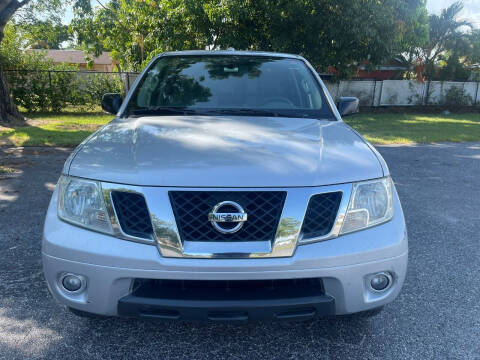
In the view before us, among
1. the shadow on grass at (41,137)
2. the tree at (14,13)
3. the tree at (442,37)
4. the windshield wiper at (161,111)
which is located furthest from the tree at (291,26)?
the windshield wiper at (161,111)

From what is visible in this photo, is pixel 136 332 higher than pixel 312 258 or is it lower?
lower

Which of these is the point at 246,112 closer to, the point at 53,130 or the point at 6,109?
the point at 53,130

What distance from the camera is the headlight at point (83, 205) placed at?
200cm

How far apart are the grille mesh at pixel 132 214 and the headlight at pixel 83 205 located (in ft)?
0.24

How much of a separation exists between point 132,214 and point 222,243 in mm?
461

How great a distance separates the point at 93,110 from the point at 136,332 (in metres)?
13.9

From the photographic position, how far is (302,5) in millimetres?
12117

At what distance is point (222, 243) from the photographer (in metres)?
1.90

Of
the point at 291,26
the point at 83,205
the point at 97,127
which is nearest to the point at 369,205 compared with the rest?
the point at 83,205

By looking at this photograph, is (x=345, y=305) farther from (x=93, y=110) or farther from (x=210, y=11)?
(x=93, y=110)

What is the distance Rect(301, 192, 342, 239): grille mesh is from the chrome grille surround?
1.1 inches

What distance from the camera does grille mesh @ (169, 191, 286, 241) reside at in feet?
6.28

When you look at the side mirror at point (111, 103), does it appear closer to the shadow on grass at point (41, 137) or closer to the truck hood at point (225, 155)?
the truck hood at point (225, 155)

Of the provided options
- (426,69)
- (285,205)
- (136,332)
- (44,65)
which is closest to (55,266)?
(136,332)
